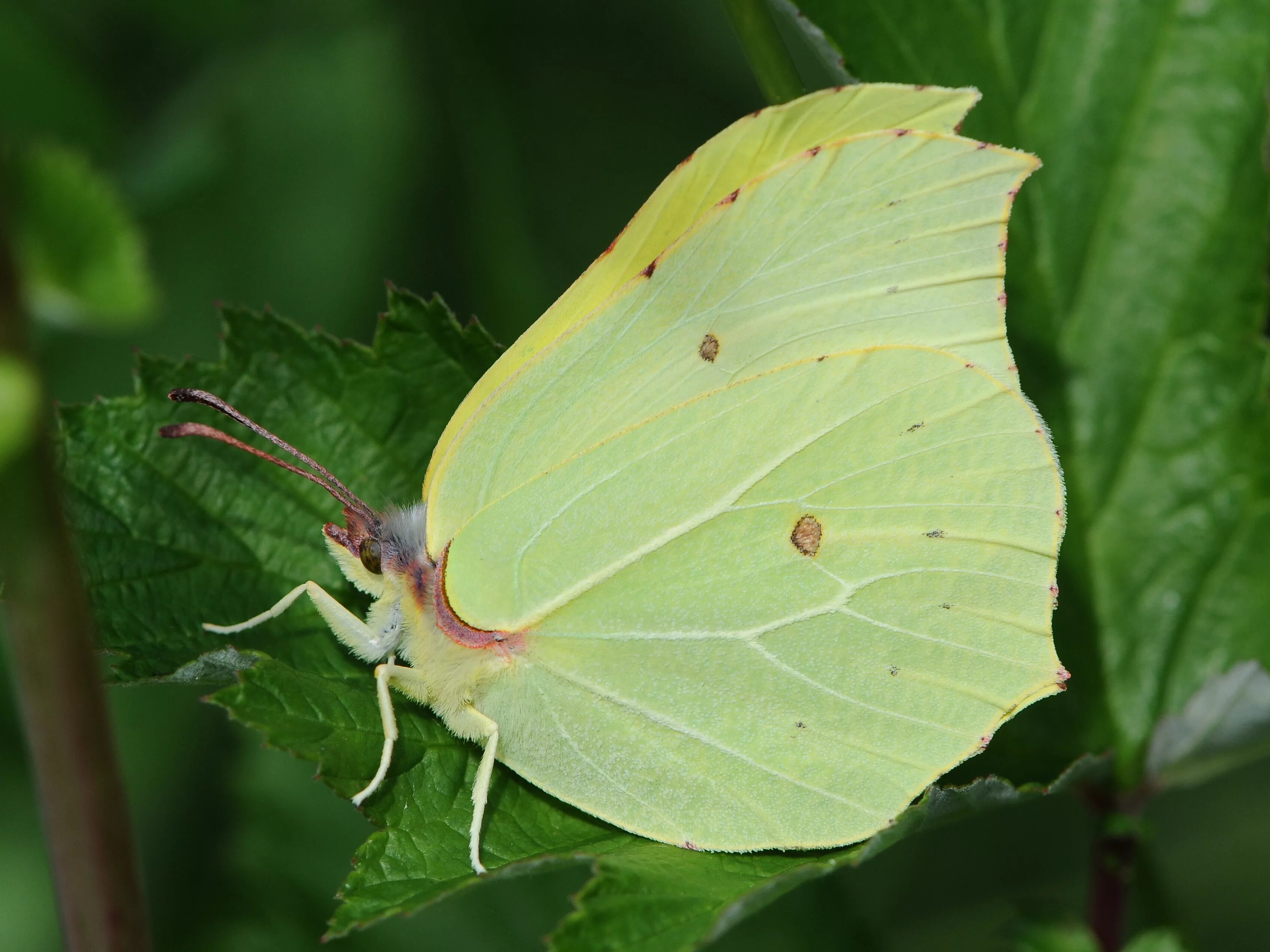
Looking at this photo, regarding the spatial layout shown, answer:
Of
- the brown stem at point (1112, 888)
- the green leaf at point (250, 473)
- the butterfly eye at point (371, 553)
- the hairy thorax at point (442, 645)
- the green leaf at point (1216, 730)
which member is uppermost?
the green leaf at point (250, 473)

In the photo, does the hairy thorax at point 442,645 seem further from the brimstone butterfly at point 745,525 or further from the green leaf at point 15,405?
the green leaf at point 15,405

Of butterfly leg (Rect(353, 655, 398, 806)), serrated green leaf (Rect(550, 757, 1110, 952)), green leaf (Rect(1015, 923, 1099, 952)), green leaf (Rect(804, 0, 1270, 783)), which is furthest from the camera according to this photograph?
green leaf (Rect(804, 0, 1270, 783))

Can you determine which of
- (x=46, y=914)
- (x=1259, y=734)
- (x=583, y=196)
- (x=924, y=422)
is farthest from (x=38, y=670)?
(x=583, y=196)

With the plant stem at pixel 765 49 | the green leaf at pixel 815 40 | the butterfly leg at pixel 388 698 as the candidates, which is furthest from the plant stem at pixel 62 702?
the green leaf at pixel 815 40

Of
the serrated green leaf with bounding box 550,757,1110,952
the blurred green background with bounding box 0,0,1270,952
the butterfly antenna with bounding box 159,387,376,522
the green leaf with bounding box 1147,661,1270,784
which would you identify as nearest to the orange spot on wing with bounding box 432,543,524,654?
the butterfly antenna with bounding box 159,387,376,522

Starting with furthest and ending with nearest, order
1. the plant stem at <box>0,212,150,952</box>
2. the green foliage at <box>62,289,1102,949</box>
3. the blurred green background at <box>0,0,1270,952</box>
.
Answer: the blurred green background at <box>0,0,1270,952</box>
the green foliage at <box>62,289,1102,949</box>
the plant stem at <box>0,212,150,952</box>

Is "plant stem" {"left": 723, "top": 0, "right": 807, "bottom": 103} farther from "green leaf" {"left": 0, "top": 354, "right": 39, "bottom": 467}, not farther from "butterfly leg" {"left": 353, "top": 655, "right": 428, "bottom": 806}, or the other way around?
"green leaf" {"left": 0, "top": 354, "right": 39, "bottom": 467}

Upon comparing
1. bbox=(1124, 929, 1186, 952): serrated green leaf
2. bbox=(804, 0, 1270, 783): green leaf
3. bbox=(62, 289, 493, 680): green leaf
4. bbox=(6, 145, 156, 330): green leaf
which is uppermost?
bbox=(6, 145, 156, 330): green leaf
